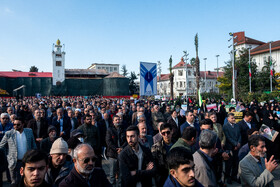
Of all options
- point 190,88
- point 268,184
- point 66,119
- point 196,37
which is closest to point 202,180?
point 268,184

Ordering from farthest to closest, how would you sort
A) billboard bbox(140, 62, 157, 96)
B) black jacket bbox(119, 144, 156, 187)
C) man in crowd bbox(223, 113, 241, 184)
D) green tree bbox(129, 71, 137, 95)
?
green tree bbox(129, 71, 137, 95) → billboard bbox(140, 62, 157, 96) → man in crowd bbox(223, 113, 241, 184) → black jacket bbox(119, 144, 156, 187)

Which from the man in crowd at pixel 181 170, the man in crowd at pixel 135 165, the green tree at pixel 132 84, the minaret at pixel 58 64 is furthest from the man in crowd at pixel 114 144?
the green tree at pixel 132 84

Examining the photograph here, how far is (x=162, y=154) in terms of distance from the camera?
367 cm

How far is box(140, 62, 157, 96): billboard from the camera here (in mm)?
6715

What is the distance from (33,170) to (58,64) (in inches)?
2699

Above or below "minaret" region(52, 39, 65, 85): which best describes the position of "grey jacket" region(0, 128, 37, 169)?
below

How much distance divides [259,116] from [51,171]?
9549 mm

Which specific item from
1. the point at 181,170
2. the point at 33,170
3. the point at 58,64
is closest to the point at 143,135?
the point at 181,170

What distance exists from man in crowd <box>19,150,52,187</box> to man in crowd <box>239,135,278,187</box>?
245 cm

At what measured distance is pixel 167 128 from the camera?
3887mm

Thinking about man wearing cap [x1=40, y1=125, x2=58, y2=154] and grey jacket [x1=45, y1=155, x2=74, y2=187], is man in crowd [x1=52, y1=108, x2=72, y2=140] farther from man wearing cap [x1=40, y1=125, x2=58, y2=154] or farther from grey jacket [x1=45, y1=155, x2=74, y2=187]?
grey jacket [x1=45, y1=155, x2=74, y2=187]

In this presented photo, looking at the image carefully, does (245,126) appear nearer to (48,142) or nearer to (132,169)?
(132,169)

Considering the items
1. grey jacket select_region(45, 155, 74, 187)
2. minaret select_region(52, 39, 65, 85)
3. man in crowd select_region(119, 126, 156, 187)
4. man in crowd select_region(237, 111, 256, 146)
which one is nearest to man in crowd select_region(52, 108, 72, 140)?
grey jacket select_region(45, 155, 74, 187)

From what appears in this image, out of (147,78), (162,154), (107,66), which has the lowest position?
(162,154)
